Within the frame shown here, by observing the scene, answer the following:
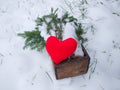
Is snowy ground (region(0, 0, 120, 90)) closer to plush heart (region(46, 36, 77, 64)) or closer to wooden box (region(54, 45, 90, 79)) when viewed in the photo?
wooden box (region(54, 45, 90, 79))

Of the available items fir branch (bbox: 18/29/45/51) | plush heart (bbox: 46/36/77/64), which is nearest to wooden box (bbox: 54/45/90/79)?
plush heart (bbox: 46/36/77/64)

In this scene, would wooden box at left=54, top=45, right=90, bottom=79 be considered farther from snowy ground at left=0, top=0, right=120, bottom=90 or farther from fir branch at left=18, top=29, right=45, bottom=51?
fir branch at left=18, top=29, right=45, bottom=51

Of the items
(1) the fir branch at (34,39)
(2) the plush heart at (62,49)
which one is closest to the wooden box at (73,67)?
(2) the plush heart at (62,49)

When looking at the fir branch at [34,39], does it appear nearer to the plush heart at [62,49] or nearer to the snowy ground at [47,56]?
the snowy ground at [47,56]

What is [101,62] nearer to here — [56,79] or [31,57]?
[56,79]

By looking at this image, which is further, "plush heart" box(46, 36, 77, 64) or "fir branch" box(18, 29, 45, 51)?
"fir branch" box(18, 29, 45, 51)

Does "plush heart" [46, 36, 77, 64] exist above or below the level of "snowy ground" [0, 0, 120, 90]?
above

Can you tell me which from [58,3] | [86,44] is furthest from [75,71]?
[58,3]
